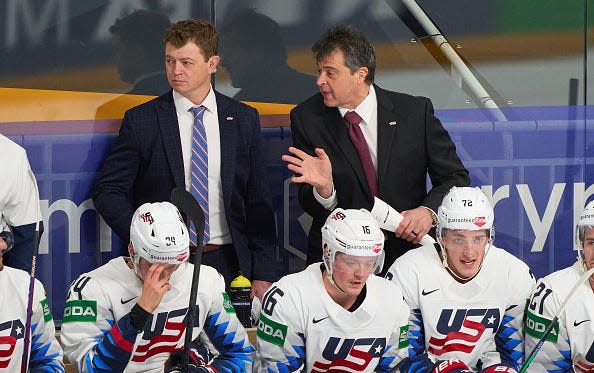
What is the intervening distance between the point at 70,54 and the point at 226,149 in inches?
37.9

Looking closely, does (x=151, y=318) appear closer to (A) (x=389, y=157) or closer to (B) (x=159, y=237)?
(B) (x=159, y=237)

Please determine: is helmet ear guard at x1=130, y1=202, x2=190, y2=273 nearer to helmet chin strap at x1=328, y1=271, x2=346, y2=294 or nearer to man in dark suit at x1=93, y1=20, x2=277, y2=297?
helmet chin strap at x1=328, y1=271, x2=346, y2=294

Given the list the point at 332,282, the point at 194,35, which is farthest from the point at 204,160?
the point at 332,282

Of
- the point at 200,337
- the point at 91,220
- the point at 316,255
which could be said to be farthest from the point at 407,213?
the point at 91,220

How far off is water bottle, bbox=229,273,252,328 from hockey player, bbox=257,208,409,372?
664mm

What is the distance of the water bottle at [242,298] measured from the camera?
6930mm

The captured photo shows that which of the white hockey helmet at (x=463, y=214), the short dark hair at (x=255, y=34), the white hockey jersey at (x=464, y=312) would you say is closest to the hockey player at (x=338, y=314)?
the white hockey jersey at (x=464, y=312)

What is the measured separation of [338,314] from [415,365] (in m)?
0.35

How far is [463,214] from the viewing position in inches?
255

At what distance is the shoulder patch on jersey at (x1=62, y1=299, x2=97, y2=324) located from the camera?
605 centimetres

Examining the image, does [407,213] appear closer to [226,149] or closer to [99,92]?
[226,149]

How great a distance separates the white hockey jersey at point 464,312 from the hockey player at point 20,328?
4.71 feet

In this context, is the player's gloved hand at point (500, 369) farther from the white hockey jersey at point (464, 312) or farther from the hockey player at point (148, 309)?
the hockey player at point (148, 309)

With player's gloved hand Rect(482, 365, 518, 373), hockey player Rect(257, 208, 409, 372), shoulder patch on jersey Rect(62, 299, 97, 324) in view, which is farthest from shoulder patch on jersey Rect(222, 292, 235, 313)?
player's gloved hand Rect(482, 365, 518, 373)
